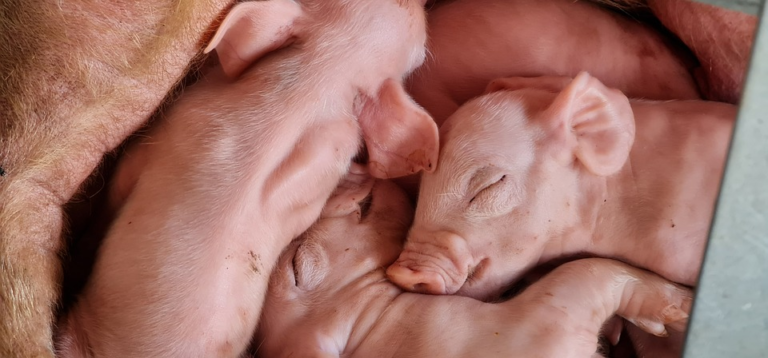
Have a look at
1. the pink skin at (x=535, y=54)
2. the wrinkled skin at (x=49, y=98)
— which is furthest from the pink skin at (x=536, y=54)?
the wrinkled skin at (x=49, y=98)

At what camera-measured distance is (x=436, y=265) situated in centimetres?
152

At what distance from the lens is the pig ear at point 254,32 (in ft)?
4.96

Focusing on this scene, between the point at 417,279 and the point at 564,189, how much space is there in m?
0.35

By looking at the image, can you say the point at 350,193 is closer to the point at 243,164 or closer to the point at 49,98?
the point at 243,164

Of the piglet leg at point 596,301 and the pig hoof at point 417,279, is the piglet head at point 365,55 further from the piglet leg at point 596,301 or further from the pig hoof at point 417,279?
the piglet leg at point 596,301

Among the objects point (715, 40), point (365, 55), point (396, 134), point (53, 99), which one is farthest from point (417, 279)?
point (715, 40)

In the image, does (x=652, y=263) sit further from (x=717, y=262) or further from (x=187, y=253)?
(x=187, y=253)

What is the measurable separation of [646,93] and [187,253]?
1103 mm

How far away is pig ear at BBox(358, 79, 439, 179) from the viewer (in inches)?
62.8

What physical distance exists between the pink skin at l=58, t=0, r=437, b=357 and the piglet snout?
172 mm

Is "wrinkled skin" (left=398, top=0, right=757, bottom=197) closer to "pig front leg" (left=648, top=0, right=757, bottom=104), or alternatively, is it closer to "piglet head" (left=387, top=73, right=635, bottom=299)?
"pig front leg" (left=648, top=0, right=757, bottom=104)

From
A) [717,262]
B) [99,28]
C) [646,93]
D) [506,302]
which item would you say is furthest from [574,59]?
[99,28]

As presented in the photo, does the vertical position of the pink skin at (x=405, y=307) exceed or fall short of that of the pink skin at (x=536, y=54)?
it falls short

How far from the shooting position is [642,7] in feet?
6.40
